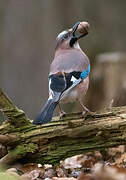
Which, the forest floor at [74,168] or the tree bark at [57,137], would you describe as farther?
the tree bark at [57,137]

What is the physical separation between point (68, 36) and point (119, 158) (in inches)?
84.9

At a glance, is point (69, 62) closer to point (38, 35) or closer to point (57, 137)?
point (57, 137)

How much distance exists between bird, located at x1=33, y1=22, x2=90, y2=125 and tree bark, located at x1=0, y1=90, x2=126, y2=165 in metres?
0.30

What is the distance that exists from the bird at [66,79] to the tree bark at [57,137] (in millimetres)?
304

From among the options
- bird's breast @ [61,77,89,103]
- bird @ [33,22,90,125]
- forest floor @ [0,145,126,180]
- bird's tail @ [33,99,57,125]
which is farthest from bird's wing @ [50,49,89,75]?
forest floor @ [0,145,126,180]

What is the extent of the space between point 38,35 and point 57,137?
40.0 ft

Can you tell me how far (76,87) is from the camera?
24.8ft

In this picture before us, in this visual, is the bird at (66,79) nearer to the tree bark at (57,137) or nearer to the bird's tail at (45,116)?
the bird's tail at (45,116)

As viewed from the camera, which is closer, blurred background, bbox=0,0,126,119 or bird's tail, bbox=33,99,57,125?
bird's tail, bbox=33,99,57,125

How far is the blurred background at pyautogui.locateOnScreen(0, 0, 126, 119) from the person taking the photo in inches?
719

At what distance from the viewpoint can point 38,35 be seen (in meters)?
18.7

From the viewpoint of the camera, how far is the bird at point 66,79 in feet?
22.7

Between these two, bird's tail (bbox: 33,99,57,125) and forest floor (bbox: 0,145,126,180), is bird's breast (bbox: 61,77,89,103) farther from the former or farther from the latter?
forest floor (bbox: 0,145,126,180)

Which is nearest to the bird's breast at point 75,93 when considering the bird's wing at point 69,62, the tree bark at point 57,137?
the bird's wing at point 69,62
